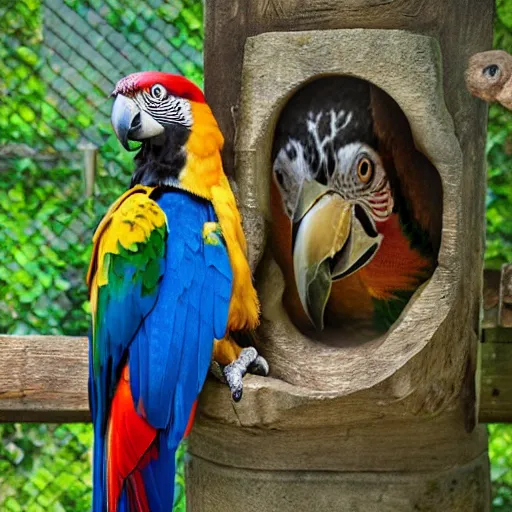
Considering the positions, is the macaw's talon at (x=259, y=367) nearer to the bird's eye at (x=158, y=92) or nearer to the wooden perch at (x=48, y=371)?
the wooden perch at (x=48, y=371)

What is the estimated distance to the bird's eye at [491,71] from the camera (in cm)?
108

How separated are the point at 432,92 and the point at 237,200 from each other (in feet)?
0.96

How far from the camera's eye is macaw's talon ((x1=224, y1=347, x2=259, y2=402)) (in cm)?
116

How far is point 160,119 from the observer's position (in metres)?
1.11

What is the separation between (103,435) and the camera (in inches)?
44.6

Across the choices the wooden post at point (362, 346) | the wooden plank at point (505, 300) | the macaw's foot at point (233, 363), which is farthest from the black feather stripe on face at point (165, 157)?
the wooden plank at point (505, 300)

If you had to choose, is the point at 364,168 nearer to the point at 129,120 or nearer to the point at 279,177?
the point at 279,177

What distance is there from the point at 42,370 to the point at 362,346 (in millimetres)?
455

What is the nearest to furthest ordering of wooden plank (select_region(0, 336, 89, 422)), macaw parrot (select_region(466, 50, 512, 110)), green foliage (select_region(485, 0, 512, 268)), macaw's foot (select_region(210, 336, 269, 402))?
1. macaw parrot (select_region(466, 50, 512, 110))
2. macaw's foot (select_region(210, 336, 269, 402))
3. wooden plank (select_region(0, 336, 89, 422))
4. green foliage (select_region(485, 0, 512, 268))

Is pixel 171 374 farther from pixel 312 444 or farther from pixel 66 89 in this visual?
pixel 66 89

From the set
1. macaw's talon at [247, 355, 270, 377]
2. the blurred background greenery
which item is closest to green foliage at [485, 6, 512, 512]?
the blurred background greenery

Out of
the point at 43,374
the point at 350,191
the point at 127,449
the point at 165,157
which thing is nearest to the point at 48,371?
the point at 43,374

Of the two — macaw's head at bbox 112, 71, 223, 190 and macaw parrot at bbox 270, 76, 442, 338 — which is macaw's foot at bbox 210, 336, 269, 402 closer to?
macaw parrot at bbox 270, 76, 442, 338

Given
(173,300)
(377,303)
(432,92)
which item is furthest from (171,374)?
(432,92)
